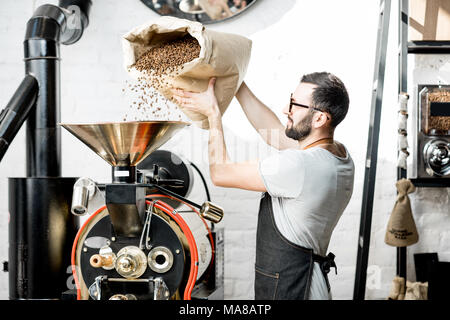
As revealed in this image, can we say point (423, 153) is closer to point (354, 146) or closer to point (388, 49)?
point (354, 146)

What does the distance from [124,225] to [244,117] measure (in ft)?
1.89

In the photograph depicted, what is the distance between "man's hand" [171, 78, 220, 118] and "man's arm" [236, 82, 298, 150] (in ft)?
0.62

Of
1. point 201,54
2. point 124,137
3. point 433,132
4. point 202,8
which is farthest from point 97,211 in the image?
point 433,132

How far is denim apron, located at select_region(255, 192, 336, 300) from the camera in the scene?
1.04 metres

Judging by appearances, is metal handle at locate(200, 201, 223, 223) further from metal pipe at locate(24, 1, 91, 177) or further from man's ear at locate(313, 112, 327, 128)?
metal pipe at locate(24, 1, 91, 177)

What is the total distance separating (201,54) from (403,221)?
0.79 meters

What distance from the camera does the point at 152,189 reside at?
3.40 ft

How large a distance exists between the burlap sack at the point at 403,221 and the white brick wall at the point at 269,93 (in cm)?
6

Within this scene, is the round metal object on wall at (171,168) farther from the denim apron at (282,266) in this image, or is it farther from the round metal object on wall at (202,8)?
the round metal object on wall at (202,8)

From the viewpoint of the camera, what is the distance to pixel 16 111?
120 centimetres

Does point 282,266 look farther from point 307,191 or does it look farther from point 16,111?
point 16,111

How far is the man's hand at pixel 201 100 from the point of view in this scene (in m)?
1.07

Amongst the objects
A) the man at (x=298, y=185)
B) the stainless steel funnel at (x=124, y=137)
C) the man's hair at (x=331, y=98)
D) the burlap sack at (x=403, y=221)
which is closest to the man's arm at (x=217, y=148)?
the man at (x=298, y=185)

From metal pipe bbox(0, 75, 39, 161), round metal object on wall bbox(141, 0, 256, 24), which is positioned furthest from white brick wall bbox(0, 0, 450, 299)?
metal pipe bbox(0, 75, 39, 161)
